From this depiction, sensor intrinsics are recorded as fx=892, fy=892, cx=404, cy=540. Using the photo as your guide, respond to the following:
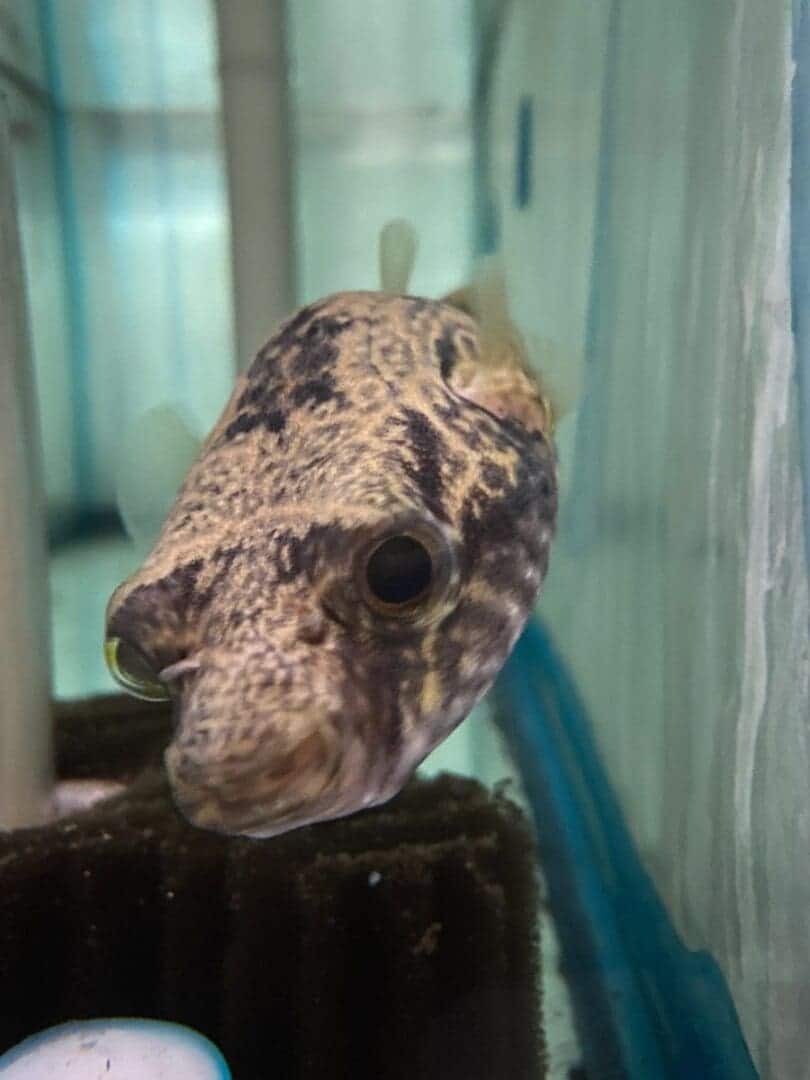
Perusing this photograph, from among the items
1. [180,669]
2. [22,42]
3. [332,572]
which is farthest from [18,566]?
[22,42]

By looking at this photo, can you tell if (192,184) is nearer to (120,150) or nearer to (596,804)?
(120,150)

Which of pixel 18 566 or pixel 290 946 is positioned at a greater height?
pixel 18 566

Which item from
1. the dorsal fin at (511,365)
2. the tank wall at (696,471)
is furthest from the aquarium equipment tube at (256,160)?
the dorsal fin at (511,365)

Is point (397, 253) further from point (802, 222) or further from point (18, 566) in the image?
point (18, 566)

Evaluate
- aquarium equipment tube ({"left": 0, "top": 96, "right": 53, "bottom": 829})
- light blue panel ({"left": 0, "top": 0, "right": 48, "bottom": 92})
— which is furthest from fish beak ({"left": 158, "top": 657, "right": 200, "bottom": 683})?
light blue panel ({"left": 0, "top": 0, "right": 48, "bottom": 92})

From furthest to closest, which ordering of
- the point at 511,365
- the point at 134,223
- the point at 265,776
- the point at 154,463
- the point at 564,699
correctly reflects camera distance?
the point at 134,223
the point at 564,699
the point at 154,463
the point at 511,365
the point at 265,776

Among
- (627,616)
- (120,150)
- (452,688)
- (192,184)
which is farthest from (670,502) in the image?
(120,150)

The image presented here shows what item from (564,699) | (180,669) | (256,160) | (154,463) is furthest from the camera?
(564,699)
